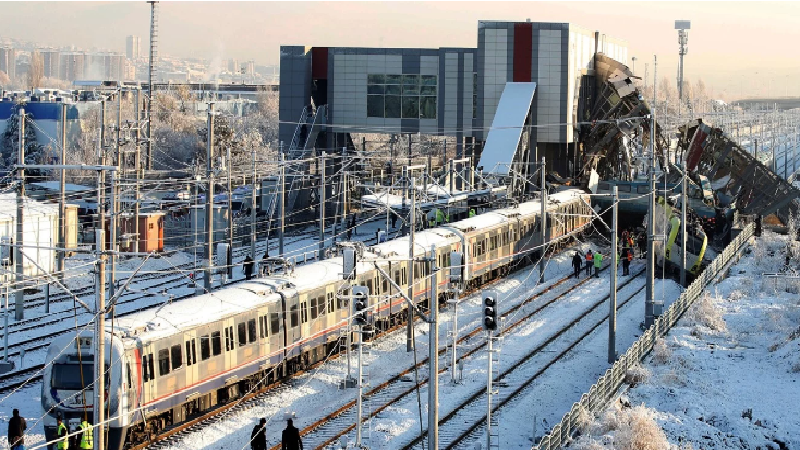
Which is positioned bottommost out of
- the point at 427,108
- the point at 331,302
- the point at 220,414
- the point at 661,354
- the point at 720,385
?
the point at 220,414

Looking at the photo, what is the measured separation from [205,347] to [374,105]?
41504mm

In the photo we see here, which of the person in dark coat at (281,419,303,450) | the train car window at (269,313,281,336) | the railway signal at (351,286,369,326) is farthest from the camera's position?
the train car window at (269,313,281,336)

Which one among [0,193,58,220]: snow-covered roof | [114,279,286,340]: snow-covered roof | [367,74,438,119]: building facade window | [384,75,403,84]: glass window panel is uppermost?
[384,75,403,84]: glass window panel

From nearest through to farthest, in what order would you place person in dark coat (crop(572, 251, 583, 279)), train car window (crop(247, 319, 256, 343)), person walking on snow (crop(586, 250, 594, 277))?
train car window (crop(247, 319, 256, 343)), person in dark coat (crop(572, 251, 583, 279)), person walking on snow (crop(586, 250, 594, 277))

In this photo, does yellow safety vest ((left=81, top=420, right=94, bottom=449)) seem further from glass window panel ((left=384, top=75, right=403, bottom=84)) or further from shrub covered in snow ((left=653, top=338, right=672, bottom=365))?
glass window panel ((left=384, top=75, right=403, bottom=84))

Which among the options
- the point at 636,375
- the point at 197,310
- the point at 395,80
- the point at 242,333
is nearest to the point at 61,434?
the point at 197,310

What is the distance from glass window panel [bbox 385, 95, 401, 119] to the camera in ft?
211

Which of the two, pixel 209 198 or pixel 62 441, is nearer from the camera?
pixel 62 441

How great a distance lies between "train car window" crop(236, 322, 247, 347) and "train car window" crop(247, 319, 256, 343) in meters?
A: 0.13

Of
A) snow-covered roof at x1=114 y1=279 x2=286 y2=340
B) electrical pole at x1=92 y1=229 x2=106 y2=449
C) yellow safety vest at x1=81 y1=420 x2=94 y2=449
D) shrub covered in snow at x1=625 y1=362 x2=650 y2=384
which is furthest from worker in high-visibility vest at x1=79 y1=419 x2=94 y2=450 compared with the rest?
shrub covered in snow at x1=625 y1=362 x2=650 y2=384

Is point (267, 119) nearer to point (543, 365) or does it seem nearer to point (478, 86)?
point (478, 86)

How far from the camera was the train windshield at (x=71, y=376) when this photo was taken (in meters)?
21.8

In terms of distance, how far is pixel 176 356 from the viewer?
23344 mm

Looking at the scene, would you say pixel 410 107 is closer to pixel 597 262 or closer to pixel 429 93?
pixel 429 93
